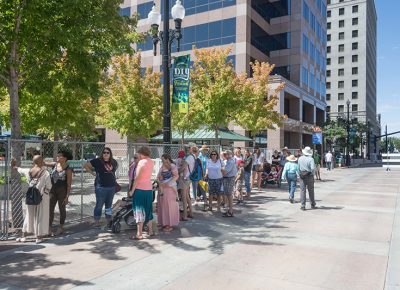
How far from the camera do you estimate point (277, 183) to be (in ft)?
61.2

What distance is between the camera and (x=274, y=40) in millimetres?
42219

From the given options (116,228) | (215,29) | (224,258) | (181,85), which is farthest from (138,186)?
(215,29)

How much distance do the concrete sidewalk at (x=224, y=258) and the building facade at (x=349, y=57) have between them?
88336 millimetres

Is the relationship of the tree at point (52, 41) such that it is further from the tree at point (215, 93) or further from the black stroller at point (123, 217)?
the tree at point (215, 93)

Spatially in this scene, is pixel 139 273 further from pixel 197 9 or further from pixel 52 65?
pixel 197 9

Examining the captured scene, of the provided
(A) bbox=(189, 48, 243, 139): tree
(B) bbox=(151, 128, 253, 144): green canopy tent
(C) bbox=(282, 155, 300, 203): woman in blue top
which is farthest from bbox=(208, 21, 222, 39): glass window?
(C) bbox=(282, 155, 300, 203): woman in blue top

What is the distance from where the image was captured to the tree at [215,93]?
19.8 metres

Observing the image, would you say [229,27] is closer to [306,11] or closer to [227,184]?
[306,11]

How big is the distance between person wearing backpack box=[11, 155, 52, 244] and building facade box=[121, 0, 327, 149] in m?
29.2

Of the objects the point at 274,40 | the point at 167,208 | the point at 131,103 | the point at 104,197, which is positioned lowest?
the point at 167,208

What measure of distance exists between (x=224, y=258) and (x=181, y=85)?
657 centimetres

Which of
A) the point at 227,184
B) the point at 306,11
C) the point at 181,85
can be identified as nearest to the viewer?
the point at 227,184

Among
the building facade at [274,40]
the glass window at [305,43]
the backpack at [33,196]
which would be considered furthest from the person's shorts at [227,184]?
the glass window at [305,43]

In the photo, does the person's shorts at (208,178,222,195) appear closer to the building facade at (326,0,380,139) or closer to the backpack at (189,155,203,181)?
the backpack at (189,155,203,181)
